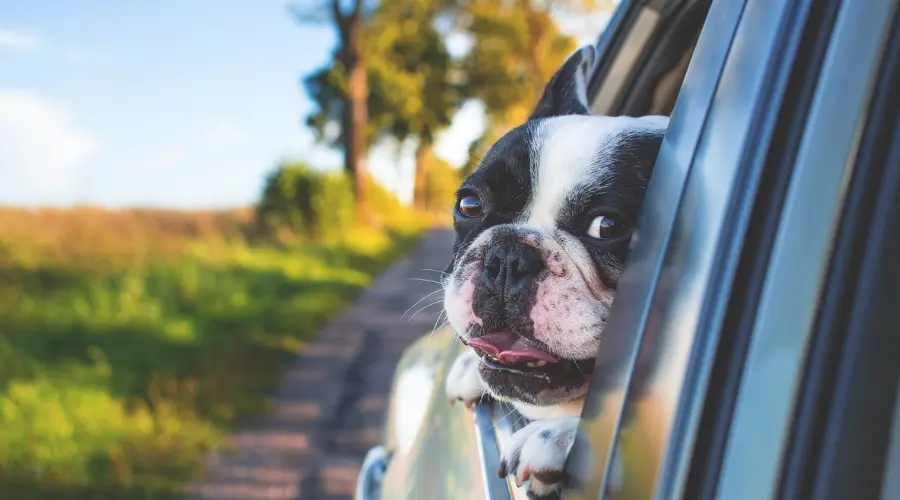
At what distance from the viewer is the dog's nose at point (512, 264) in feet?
4.69

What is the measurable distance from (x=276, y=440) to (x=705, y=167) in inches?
182

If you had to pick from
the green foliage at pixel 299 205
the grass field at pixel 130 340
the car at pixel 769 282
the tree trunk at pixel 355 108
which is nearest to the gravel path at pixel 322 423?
the grass field at pixel 130 340

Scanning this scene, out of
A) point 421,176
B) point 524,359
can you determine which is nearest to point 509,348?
point 524,359

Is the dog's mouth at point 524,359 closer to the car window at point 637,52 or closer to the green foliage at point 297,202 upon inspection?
the car window at point 637,52

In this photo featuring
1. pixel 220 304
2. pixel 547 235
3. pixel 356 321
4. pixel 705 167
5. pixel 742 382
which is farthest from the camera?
pixel 356 321

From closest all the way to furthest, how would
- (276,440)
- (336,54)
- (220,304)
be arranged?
(276,440), (220,304), (336,54)

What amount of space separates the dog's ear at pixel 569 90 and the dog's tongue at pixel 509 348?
72 centimetres

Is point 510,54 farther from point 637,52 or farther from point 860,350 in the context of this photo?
point 860,350

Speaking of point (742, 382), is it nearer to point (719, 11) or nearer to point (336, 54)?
point (719, 11)

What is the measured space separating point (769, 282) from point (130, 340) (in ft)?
19.8

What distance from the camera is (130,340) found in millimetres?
6066

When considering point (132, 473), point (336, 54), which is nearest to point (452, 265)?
point (132, 473)

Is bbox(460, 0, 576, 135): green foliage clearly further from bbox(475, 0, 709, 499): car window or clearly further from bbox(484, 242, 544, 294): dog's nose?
bbox(484, 242, 544, 294): dog's nose

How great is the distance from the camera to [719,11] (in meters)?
1.04
